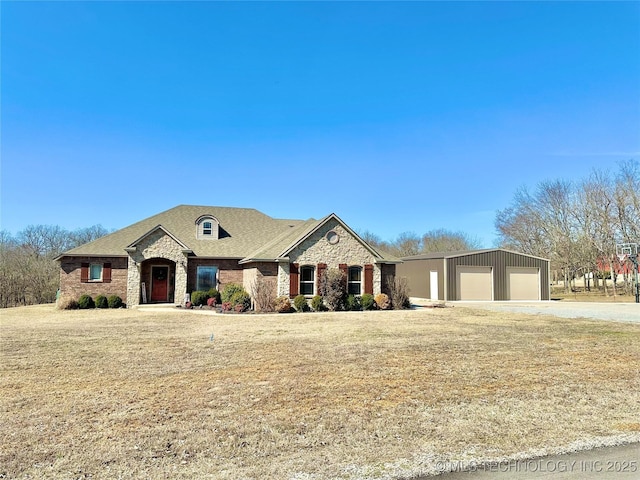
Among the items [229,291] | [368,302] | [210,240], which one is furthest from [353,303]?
[210,240]

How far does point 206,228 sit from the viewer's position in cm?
2588

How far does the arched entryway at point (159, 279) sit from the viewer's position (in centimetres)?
2458

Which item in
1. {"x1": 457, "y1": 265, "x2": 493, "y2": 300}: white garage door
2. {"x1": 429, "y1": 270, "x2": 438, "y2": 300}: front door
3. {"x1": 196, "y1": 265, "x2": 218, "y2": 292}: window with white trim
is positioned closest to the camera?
{"x1": 196, "y1": 265, "x2": 218, "y2": 292}: window with white trim

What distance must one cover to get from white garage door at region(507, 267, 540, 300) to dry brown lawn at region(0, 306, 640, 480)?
20.1 meters

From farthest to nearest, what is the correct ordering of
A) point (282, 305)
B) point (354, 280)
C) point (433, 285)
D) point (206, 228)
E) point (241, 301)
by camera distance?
point (433, 285), point (206, 228), point (354, 280), point (241, 301), point (282, 305)

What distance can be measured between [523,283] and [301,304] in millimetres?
19071

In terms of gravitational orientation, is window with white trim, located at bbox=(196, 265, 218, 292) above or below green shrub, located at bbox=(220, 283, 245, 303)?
above

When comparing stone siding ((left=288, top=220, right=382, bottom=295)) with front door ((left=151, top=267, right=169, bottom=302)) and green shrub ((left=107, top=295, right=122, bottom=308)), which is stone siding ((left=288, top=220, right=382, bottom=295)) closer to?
front door ((left=151, top=267, right=169, bottom=302))

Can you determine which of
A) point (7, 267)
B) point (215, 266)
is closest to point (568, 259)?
point (215, 266)

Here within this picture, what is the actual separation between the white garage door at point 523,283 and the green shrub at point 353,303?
579 inches

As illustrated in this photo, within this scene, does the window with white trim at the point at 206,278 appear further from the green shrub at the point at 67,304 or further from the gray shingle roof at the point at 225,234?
the green shrub at the point at 67,304

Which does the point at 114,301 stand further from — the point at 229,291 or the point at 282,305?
the point at 282,305

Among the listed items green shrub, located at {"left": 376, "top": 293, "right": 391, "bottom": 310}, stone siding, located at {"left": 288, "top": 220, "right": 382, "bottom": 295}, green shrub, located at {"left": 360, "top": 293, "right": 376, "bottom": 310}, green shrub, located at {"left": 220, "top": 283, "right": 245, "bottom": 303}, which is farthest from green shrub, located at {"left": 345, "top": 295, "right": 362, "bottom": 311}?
green shrub, located at {"left": 220, "top": 283, "right": 245, "bottom": 303}

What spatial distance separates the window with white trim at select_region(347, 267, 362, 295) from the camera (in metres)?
23.0
